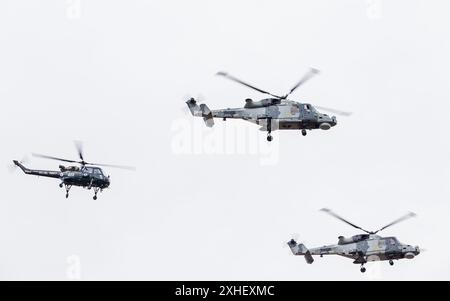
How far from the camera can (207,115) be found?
338ft

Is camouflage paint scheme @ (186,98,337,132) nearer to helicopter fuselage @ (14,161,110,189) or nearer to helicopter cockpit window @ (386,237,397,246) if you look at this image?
helicopter cockpit window @ (386,237,397,246)

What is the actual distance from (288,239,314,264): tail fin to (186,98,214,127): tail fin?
513 inches

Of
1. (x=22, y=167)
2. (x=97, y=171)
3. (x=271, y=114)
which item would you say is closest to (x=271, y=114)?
(x=271, y=114)

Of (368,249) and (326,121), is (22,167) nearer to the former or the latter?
(326,121)

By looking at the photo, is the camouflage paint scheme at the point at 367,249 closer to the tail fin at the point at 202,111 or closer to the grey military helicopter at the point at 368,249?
the grey military helicopter at the point at 368,249

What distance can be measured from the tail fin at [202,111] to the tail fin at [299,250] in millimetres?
13039

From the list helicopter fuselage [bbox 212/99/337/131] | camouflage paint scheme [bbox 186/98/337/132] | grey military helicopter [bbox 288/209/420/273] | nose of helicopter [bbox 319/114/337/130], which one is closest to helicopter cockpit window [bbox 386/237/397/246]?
grey military helicopter [bbox 288/209/420/273]

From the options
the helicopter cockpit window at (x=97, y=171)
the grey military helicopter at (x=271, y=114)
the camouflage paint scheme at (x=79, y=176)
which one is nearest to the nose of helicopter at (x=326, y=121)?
the grey military helicopter at (x=271, y=114)

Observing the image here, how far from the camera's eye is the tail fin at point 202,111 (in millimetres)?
103000

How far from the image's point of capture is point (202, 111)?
103438 mm

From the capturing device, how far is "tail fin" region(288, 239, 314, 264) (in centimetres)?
10656
